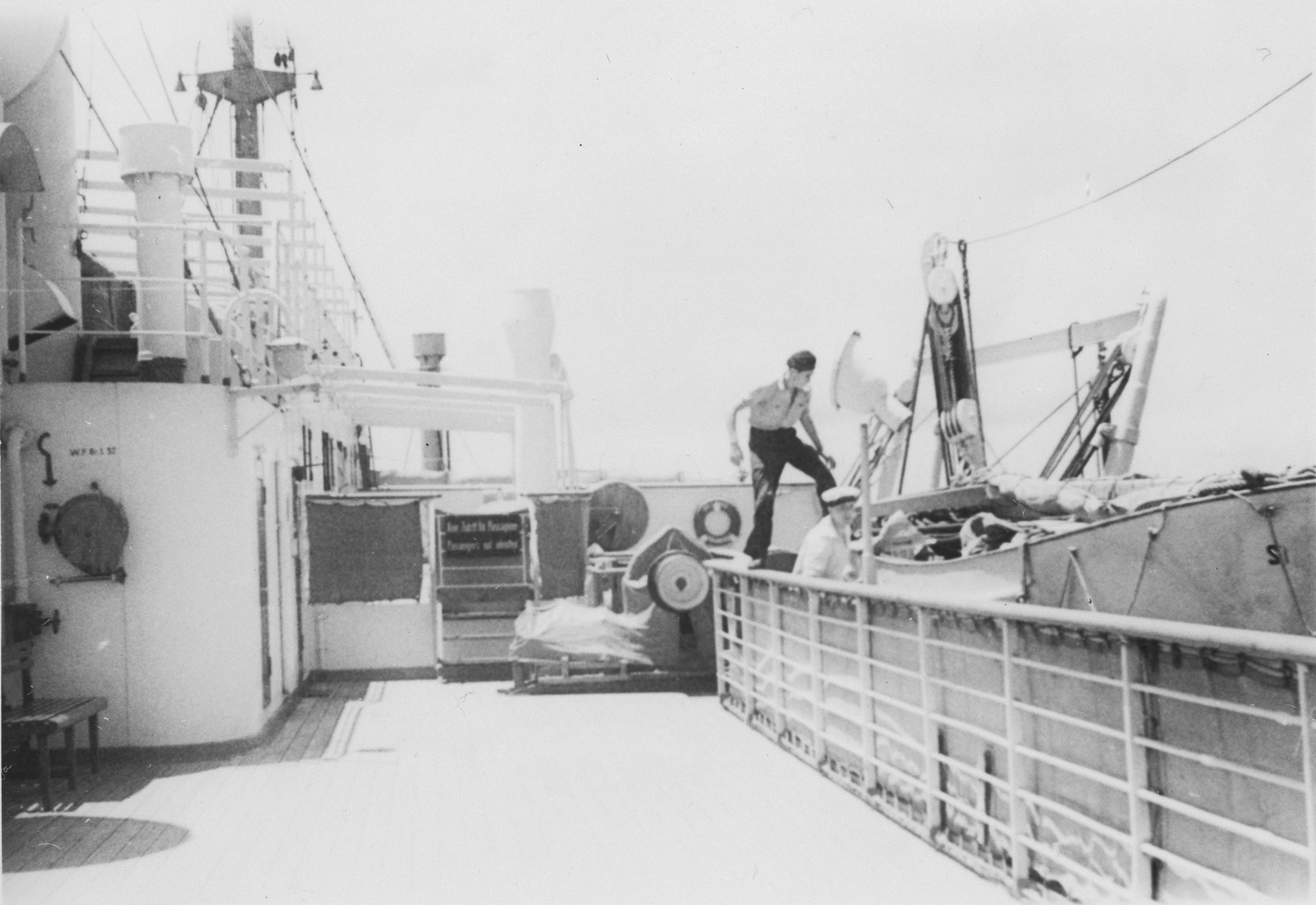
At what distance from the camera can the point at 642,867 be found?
474 centimetres

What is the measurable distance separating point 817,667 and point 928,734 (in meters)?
1.45

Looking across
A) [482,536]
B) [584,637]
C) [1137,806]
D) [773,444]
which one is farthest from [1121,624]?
[482,536]

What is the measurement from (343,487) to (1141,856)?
13113 mm

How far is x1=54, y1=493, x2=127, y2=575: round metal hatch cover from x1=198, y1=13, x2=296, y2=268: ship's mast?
11.9m

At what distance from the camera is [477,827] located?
5426 millimetres

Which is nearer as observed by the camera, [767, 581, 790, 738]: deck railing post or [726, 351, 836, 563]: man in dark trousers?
[767, 581, 790, 738]: deck railing post

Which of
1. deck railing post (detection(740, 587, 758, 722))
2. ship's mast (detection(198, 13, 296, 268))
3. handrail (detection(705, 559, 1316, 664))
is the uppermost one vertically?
ship's mast (detection(198, 13, 296, 268))

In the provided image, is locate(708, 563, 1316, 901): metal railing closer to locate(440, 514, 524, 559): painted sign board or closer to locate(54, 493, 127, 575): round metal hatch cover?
locate(54, 493, 127, 575): round metal hatch cover

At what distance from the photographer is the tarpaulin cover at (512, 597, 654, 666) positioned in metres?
9.47

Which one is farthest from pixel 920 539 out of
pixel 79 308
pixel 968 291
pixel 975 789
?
pixel 79 308

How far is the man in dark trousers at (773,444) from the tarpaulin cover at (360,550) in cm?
366

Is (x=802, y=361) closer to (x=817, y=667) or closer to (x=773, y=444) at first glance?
(x=773, y=444)

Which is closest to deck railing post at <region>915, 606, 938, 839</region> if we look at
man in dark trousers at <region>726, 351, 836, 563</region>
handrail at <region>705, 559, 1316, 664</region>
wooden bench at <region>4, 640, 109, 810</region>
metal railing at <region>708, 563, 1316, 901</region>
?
metal railing at <region>708, 563, 1316, 901</region>

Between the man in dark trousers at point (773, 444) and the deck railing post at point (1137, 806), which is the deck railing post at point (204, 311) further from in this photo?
the deck railing post at point (1137, 806)
